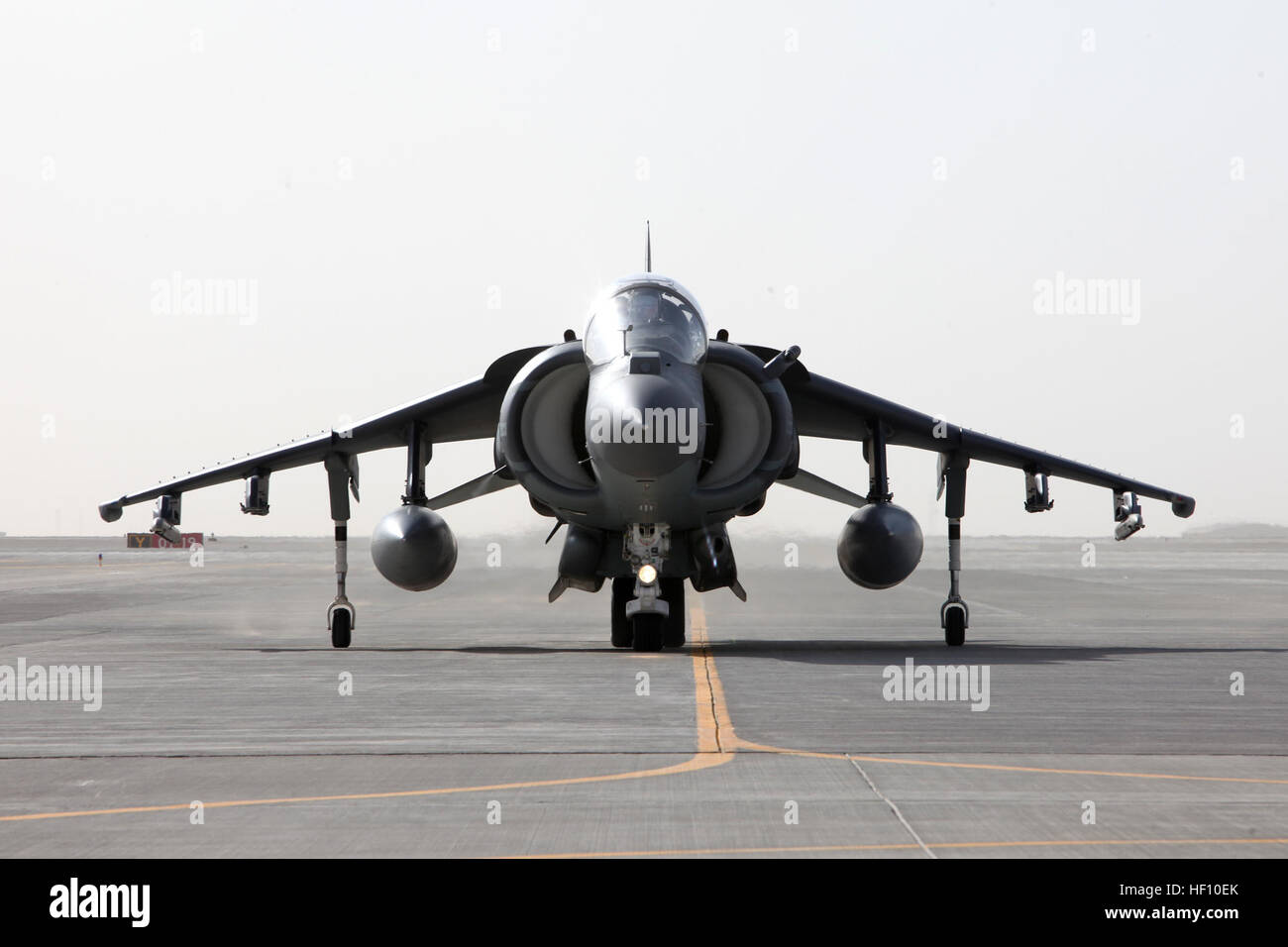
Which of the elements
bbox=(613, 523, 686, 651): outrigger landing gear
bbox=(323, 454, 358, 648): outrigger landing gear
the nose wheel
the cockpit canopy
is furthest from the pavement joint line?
bbox=(323, 454, 358, 648): outrigger landing gear

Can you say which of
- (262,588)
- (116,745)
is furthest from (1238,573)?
(116,745)

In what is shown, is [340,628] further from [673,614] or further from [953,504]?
[953,504]

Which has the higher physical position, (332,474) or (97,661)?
(332,474)

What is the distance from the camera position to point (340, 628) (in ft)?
68.7

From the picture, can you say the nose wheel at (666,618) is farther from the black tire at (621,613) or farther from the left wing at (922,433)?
the left wing at (922,433)

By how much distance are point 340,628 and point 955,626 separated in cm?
836

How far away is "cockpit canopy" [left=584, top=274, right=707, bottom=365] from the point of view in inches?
692

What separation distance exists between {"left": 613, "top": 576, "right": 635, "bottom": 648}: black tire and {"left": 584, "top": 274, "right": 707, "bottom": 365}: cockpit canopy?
3.65m

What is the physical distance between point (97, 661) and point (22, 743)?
7771 mm

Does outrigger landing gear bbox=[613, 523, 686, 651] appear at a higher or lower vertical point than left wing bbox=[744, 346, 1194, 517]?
lower

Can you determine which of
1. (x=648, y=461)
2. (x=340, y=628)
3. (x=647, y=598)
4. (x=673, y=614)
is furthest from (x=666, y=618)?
(x=340, y=628)

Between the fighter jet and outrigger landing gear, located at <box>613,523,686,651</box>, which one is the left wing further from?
outrigger landing gear, located at <box>613,523,686,651</box>
